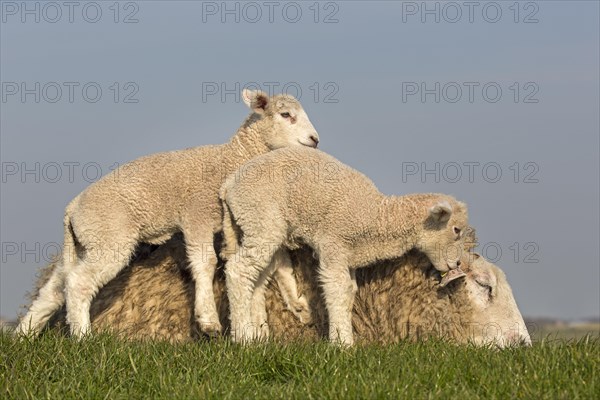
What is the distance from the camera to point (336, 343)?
7.71 meters

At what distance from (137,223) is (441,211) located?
271 centimetres

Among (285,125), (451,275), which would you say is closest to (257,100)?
(285,125)

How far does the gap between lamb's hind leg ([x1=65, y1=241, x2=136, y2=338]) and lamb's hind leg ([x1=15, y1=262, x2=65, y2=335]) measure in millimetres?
516

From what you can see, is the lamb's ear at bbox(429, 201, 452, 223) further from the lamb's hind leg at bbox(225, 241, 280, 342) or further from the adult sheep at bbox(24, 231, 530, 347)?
the lamb's hind leg at bbox(225, 241, 280, 342)

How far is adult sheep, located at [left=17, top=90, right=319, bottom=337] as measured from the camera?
8625 millimetres

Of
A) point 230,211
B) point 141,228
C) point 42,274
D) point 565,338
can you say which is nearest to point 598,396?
point 565,338

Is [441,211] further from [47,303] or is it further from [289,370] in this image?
[47,303]

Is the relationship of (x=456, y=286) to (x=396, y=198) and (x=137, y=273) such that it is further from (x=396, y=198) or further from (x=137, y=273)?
(x=137, y=273)

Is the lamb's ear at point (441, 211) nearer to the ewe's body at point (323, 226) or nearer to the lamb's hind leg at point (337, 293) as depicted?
the ewe's body at point (323, 226)

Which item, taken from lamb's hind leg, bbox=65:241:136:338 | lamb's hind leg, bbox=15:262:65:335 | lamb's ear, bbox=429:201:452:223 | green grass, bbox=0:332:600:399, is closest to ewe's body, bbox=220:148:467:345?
lamb's ear, bbox=429:201:452:223

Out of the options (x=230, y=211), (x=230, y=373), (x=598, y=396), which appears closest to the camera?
(x=598, y=396)

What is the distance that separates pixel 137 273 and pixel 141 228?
50cm

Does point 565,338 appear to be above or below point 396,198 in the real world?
below

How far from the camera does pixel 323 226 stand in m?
8.23
